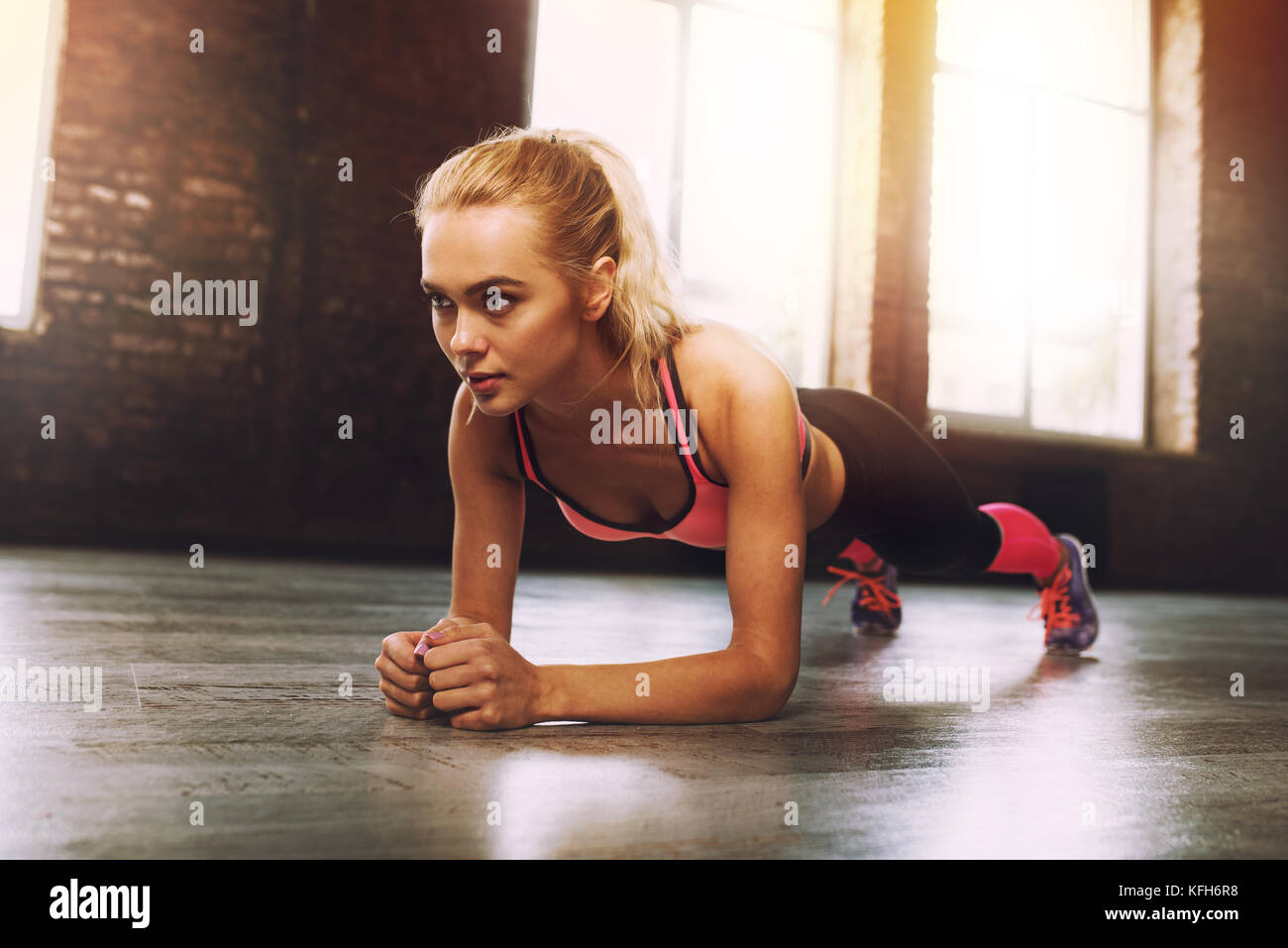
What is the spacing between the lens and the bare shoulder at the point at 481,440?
1263 mm

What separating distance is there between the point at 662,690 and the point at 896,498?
0.82m

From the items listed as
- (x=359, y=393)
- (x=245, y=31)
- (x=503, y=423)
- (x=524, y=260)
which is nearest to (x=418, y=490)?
(x=359, y=393)

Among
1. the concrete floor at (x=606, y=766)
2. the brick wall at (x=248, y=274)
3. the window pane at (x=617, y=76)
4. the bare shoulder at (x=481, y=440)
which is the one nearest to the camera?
the concrete floor at (x=606, y=766)

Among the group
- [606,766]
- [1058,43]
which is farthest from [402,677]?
[1058,43]

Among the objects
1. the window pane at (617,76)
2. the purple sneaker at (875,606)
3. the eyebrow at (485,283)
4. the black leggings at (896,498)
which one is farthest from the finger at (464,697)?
the window pane at (617,76)

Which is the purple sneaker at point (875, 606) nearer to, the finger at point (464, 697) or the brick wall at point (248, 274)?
the finger at point (464, 697)

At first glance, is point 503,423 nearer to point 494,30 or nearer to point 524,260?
point 524,260

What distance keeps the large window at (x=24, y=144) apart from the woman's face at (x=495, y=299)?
397 centimetres

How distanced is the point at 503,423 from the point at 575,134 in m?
0.37

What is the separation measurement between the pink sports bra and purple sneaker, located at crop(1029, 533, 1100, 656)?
942 mm

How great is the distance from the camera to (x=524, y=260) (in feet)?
Answer: 3.22

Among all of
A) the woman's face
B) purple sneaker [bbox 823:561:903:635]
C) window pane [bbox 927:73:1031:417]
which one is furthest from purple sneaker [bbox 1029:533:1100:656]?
window pane [bbox 927:73:1031:417]

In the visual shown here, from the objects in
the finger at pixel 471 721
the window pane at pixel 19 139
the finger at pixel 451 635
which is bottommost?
the finger at pixel 471 721
